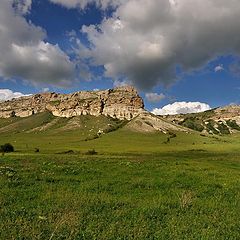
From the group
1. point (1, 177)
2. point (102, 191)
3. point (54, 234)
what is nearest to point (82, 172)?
point (1, 177)

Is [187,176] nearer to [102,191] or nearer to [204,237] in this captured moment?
[102,191]

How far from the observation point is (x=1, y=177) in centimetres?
2723

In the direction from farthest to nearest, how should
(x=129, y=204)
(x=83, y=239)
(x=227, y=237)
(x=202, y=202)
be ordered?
(x=202, y=202), (x=129, y=204), (x=227, y=237), (x=83, y=239)

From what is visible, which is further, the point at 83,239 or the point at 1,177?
the point at 1,177

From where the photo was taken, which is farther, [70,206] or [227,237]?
[70,206]

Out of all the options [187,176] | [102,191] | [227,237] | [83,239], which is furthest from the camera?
[187,176]

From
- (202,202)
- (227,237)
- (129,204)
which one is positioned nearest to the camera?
(227,237)

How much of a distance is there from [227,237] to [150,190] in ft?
33.5

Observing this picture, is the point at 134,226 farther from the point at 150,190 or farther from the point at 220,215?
the point at 150,190

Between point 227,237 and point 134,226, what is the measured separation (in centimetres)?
377

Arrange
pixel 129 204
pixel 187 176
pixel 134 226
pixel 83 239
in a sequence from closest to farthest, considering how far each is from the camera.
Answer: pixel 83 239
pixel 134 226
pixel 129 204
pixel 187 176

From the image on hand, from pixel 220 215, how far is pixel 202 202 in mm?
2807

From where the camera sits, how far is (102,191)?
75.8 ft

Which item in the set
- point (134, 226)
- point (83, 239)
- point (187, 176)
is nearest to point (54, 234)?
point (83, 239)
